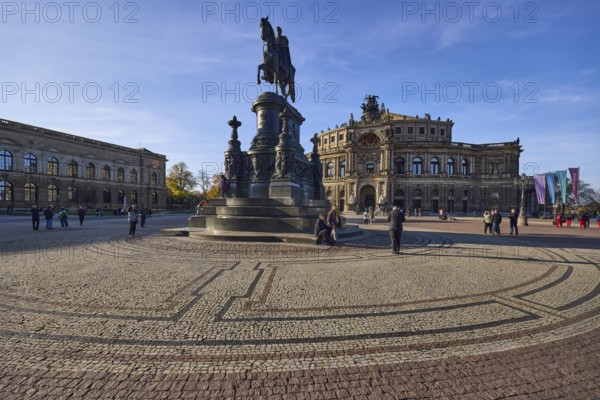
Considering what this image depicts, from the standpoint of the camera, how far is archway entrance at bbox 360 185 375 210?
205 feet

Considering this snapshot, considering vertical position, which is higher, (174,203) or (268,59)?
(268,59)

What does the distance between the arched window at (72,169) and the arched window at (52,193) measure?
3298 millimetres

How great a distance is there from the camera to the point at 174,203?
2891 inches

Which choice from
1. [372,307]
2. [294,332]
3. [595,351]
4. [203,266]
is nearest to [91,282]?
[203,266]

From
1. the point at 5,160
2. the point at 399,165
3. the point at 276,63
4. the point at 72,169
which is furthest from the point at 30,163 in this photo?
the point at 399,165

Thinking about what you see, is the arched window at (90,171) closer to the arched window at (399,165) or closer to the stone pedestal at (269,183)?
the stone pedestal at (269,183)

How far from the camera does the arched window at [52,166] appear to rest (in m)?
47.6

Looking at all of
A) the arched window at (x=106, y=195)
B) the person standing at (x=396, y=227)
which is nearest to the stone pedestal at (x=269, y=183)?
the person standing at (x=396, y=227)

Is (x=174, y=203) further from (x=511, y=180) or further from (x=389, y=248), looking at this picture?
(x=511, y=180)

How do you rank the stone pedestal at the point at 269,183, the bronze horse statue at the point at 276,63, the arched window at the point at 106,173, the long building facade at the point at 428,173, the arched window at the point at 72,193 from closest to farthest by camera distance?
the stone pedestal at the point at 269,183 → the bronze horse statue at the point at 276,63 → the arched window at the point at 72,193 → the arched window at the point at 106,173 → the long building facade at the point at 428,173

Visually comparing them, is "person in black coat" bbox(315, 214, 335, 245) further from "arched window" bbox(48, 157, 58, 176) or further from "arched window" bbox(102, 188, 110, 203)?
"arched window" bbox(102, 188, 110, 203)

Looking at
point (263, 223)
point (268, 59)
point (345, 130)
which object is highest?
point (345, 130)

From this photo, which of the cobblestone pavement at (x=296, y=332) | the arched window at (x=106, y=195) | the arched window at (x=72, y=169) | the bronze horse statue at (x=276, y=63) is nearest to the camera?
the cobblestone pavement at (x=296, y=332)

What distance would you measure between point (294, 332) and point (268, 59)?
1681cm
